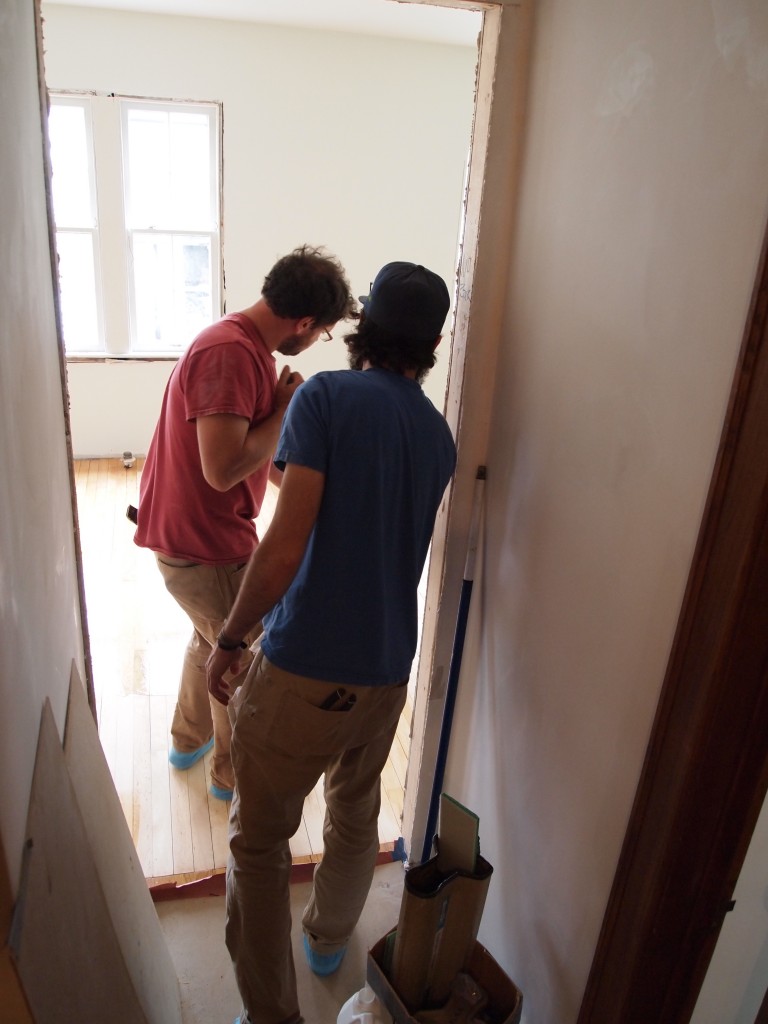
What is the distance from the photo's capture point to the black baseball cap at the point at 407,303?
134cm

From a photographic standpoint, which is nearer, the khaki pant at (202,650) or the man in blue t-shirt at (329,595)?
the man in blue t-shirt at (329,595)

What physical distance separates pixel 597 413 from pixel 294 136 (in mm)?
4548

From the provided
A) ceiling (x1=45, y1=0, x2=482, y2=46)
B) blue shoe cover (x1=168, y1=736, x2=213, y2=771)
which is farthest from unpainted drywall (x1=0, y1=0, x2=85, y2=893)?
ceiling (x1=45, y1=0, x2=482, y2=46)

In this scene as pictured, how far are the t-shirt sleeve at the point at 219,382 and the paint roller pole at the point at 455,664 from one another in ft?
1.88

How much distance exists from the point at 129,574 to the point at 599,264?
316cm

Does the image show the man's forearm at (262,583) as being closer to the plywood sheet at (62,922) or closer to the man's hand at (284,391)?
the plywood sheet at (62,922)

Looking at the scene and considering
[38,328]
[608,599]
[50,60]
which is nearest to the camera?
[608,599]

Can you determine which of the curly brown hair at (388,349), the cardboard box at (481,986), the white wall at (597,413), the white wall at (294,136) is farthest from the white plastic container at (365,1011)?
the white wall at (294,136)

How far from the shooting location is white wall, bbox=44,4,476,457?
15.0 feet

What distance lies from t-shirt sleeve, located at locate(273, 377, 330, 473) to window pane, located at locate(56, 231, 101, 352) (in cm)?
430

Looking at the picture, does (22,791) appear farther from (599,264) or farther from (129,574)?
(129,574)

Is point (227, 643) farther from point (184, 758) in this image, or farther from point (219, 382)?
point (184, 758)

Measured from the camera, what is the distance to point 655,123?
1.00 m

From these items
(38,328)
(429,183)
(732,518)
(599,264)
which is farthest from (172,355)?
(732,518)
